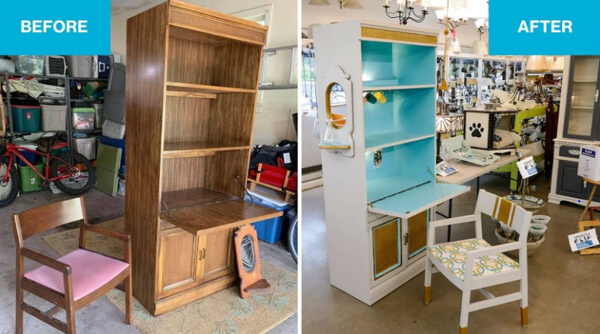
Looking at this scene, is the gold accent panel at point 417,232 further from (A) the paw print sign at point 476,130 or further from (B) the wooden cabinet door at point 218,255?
(A) the paw print sign at point 476,130

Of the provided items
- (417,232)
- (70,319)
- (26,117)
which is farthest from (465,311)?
(26,117)

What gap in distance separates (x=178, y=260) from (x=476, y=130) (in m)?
3.27

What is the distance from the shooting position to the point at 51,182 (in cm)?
547

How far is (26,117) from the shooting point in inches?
212

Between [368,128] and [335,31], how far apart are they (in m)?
0.88

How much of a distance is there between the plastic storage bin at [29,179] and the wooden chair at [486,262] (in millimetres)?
4926

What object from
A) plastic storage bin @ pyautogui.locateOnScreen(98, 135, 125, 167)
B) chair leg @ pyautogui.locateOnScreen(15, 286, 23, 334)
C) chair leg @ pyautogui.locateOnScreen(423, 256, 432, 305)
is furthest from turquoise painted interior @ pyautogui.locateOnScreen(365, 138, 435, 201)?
plastic storage bin @ pyautogui.locateOnScreen(98, 135, 125, 167)

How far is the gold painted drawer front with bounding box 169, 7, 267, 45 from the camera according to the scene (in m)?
2.27

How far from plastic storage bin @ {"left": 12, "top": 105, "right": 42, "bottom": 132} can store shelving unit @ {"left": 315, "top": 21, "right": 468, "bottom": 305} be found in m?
4.29

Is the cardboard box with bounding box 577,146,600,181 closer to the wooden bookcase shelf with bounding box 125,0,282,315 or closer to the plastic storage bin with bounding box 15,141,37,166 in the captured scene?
the wooden bookcase shelf with bounding box 125,0,282,315

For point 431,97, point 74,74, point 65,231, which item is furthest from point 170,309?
point 74,74

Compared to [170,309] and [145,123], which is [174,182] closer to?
[145,123]

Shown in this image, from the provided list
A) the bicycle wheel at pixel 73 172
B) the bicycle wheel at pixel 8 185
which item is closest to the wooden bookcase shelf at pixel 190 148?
the bicycle wheel at pixel 73 172

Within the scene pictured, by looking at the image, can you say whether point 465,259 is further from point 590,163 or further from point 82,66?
point 82,66
